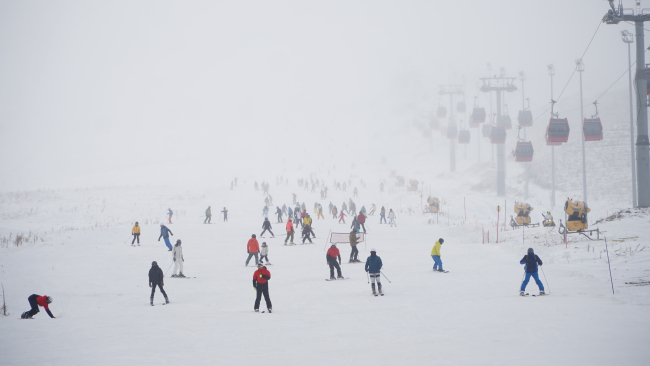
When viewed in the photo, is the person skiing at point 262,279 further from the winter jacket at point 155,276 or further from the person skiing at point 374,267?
the winter jacket at point 155,276

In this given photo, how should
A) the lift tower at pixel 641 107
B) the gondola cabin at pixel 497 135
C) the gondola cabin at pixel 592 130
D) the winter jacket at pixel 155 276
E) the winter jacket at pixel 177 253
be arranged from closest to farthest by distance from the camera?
the winter jacket at pixel 155 276, the winter jacket at pixel 177 253, the lift tower at pixel 641 107, the gondola cabin at pixel 592 130, the gondola cabin at pixel 497 135

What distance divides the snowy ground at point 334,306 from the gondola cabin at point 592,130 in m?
10.2

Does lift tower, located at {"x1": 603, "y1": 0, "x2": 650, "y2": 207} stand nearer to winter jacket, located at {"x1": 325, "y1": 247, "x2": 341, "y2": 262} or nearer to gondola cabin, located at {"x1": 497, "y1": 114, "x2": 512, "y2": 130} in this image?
winter jacket, located at {"x1": 325, "y1": 247, "x2": 341, "y2": 262}

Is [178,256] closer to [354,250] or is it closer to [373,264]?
[354,250]

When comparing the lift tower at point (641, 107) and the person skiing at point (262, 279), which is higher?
the lift tower at point (641, 107)

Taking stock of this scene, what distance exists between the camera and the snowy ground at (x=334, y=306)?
8352 mm

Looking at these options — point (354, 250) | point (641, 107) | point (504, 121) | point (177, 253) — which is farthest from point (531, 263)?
point (504, 121)

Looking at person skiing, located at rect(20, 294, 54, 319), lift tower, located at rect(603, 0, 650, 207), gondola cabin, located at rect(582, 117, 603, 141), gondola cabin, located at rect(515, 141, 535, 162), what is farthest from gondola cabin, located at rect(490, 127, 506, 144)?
person skiing, located at rect(20, 294, 54, 319)

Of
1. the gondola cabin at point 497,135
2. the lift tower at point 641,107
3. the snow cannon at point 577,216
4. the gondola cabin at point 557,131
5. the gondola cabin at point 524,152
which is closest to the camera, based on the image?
the snow cannon at point 577,216

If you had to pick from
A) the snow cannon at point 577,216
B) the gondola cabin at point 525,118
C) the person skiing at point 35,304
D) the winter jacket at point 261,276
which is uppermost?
the gondola cabin at point 525,118

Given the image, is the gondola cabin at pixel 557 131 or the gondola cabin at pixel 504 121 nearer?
the gondola cabin at pixel 557 131

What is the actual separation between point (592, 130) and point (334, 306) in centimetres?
2643

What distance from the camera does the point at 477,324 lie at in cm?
995

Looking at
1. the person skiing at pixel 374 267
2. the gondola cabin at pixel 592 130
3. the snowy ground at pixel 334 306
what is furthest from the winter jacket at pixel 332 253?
the gondola cabin at pixel 592 130
